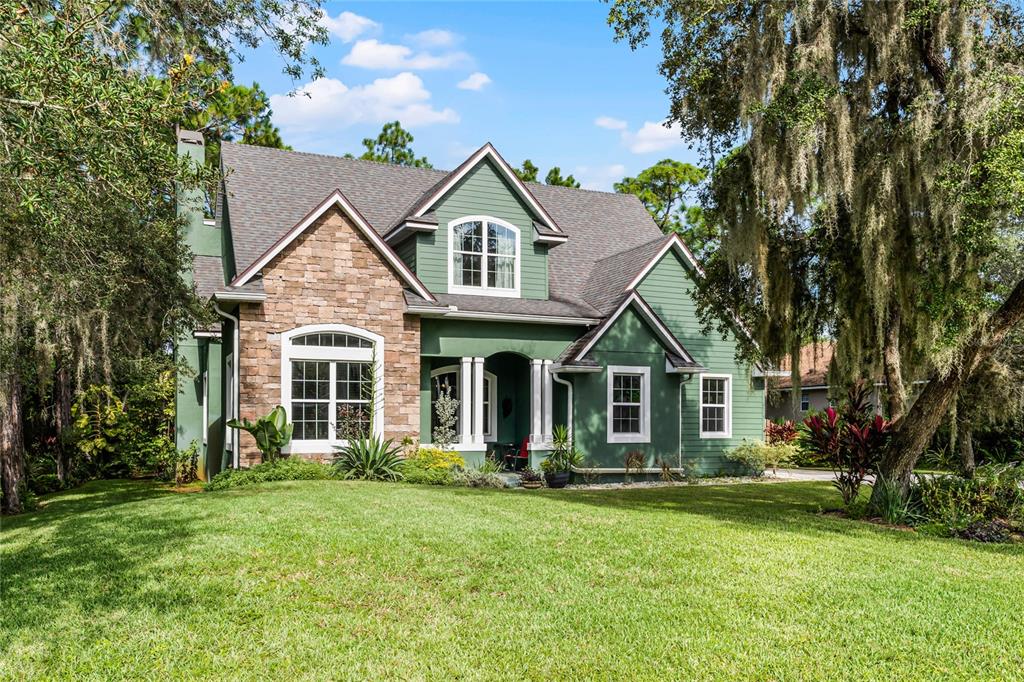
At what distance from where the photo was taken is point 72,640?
227 inches

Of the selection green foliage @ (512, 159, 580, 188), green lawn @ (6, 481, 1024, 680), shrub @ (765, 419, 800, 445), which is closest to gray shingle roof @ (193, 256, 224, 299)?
green lawn @ (6, 481, 1024, 680)

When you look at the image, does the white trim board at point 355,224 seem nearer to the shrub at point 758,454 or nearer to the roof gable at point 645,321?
the roof gable at point 645,321

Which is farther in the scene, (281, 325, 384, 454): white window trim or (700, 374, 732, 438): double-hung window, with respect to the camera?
(700, 374, 732, 438): double-hung window

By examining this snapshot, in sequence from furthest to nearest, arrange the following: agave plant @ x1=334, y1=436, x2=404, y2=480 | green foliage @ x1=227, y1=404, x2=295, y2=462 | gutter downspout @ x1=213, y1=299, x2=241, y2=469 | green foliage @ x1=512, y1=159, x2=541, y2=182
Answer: green foliage @ x1=512, y1=159, x2=541, y2=182, gutter downspout @ x1=213, y1=299, x2=241, y2=469, agave plant @ x1=334, y1=436, x2=404, y2=480, green foliage @ x1=227, y1=404, x2=295, y2=462

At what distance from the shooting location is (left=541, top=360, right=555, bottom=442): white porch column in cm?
1777

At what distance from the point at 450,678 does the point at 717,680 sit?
1680mm

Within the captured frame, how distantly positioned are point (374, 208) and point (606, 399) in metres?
6.97

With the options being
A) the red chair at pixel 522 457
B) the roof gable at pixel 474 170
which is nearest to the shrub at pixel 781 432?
the red chair at pixel 522 457

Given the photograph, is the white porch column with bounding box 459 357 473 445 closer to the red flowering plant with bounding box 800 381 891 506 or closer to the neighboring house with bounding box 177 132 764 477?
the neighboring house with bounding box 177 132 764 477

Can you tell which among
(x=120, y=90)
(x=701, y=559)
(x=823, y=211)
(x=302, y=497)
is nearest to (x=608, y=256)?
(x=823, y=211)

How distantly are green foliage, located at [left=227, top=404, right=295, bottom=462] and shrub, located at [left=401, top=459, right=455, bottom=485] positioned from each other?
2176mm

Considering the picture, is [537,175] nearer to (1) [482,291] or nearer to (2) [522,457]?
(1) [482,291]

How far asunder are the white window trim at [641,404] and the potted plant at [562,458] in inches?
42.8

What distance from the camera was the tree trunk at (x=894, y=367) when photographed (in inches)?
463
